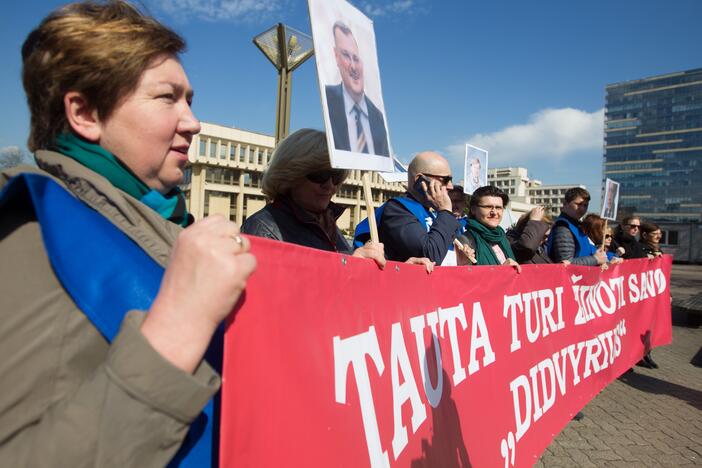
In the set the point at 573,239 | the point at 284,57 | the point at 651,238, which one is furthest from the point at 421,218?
the point at 651,238

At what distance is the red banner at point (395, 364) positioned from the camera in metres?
1.21

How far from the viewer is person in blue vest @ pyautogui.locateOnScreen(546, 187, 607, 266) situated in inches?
196

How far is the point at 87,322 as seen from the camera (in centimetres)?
89

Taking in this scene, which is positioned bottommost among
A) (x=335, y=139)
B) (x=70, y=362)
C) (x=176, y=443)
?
(x=176, y=443)

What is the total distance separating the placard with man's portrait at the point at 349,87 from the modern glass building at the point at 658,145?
123 metres

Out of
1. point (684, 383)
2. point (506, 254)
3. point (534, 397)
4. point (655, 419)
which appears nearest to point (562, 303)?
point (506, 254)

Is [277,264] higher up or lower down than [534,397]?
higher up

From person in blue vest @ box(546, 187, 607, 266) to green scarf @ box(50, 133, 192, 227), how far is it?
4.59 metres

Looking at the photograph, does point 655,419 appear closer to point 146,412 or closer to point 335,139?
point 335,139

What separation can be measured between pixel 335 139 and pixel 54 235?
109cm

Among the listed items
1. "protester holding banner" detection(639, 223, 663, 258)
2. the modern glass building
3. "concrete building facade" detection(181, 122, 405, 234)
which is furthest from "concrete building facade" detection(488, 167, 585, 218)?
"protester holding banner" detection(639, 223, 663, 258)

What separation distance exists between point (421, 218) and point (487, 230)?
3.97 ft

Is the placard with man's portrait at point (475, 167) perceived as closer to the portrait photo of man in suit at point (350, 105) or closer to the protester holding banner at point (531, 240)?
the protester holding banner at point (531, 240)

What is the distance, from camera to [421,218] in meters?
3.15
